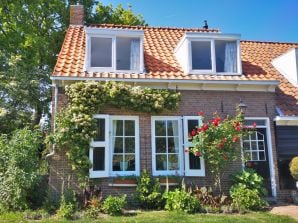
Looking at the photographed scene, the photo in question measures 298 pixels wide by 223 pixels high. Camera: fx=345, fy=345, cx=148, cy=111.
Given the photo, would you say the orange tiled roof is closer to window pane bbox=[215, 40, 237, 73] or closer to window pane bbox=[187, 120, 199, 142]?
window pane bbox=[215, 40, 237, 73]

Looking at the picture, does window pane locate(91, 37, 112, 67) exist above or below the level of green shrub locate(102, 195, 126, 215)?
above

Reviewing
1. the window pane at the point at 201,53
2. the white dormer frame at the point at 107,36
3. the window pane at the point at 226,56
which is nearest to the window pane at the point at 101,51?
the white dormer frame at the point at 107,36

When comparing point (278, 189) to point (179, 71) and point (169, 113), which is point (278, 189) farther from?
point (179, 71)

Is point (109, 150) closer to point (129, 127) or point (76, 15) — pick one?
point (129, 127)

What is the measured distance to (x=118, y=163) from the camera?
1241 centimetres

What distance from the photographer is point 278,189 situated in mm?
13094

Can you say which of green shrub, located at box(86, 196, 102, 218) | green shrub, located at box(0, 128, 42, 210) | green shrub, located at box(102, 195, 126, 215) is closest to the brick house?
green shrub, located at box(0, 128, 42, 210)

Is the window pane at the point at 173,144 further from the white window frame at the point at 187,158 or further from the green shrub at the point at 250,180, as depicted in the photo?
the green shrub at the point at 250,180

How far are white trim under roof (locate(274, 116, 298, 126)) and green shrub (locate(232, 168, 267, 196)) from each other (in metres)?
2.37

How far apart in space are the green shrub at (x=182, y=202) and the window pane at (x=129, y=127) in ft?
9.14

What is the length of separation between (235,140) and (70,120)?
5.74m

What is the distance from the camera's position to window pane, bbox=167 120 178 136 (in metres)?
13.0

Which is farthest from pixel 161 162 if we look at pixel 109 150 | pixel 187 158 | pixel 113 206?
pixel 113 206

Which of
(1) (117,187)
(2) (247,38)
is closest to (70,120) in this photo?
(1) (117,187)
